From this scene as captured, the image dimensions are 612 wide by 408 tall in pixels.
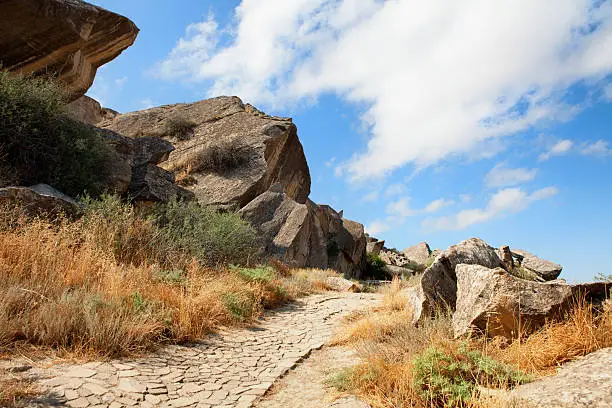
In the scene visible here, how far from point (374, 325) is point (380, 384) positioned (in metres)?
2.29

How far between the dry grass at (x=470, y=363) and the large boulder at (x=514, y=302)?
0.12 m

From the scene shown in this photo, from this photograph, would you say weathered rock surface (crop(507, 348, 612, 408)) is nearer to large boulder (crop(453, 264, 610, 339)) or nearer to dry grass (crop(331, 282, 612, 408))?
dry grass (crop(331, 282, 612, 408))

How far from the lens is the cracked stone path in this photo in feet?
12.8

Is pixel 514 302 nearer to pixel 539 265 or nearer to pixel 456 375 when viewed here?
pixel 456 375

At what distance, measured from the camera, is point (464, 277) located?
16.5ft

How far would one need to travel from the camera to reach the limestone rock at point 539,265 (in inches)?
693

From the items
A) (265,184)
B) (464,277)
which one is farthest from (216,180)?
(464,277)

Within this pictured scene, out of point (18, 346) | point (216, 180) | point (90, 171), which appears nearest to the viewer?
point (18, 346)

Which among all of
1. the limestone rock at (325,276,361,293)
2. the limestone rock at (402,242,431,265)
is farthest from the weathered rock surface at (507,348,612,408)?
the limestone rock at (402,242,431,265)

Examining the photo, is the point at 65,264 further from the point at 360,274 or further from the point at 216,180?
the point at 360,274

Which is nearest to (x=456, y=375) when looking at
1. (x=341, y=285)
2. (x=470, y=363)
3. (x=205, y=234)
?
(x=470, y=363)

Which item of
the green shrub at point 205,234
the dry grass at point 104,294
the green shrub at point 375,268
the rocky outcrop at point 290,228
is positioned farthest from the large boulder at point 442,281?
the green shrub at point 375,268

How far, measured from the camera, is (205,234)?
10.2m

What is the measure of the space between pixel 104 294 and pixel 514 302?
5116 mm
